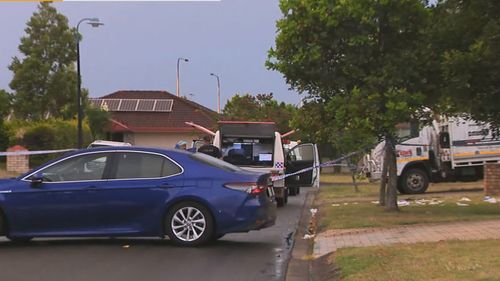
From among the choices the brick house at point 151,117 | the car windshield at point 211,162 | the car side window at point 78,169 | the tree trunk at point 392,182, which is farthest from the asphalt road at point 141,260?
the brick house at point 151,117

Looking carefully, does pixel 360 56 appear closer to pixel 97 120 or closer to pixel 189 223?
pixel 189 223

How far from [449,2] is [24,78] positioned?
29.7 meters

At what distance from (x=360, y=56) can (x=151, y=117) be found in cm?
3890

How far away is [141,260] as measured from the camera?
8.67 m

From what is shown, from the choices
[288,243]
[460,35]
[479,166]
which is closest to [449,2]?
[460,35]

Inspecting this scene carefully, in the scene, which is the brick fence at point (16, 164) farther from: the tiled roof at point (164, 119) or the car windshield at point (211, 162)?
the car windshield at point (211, 162)

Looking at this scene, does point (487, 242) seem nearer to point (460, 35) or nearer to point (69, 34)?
point (460, 35)

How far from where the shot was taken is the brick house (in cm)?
4800

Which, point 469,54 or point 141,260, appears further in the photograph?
point 469,54

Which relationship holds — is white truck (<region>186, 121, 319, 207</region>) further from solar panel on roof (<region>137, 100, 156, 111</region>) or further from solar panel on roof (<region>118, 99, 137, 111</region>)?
solar panel on roof (<region>118, 99, 137, 111</region>)

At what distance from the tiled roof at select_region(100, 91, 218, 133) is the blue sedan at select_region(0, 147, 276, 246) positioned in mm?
36905

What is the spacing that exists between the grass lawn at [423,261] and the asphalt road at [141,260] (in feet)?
3.11

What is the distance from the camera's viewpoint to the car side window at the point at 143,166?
9.66 metres

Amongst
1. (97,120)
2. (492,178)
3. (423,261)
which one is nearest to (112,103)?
(97,120)
